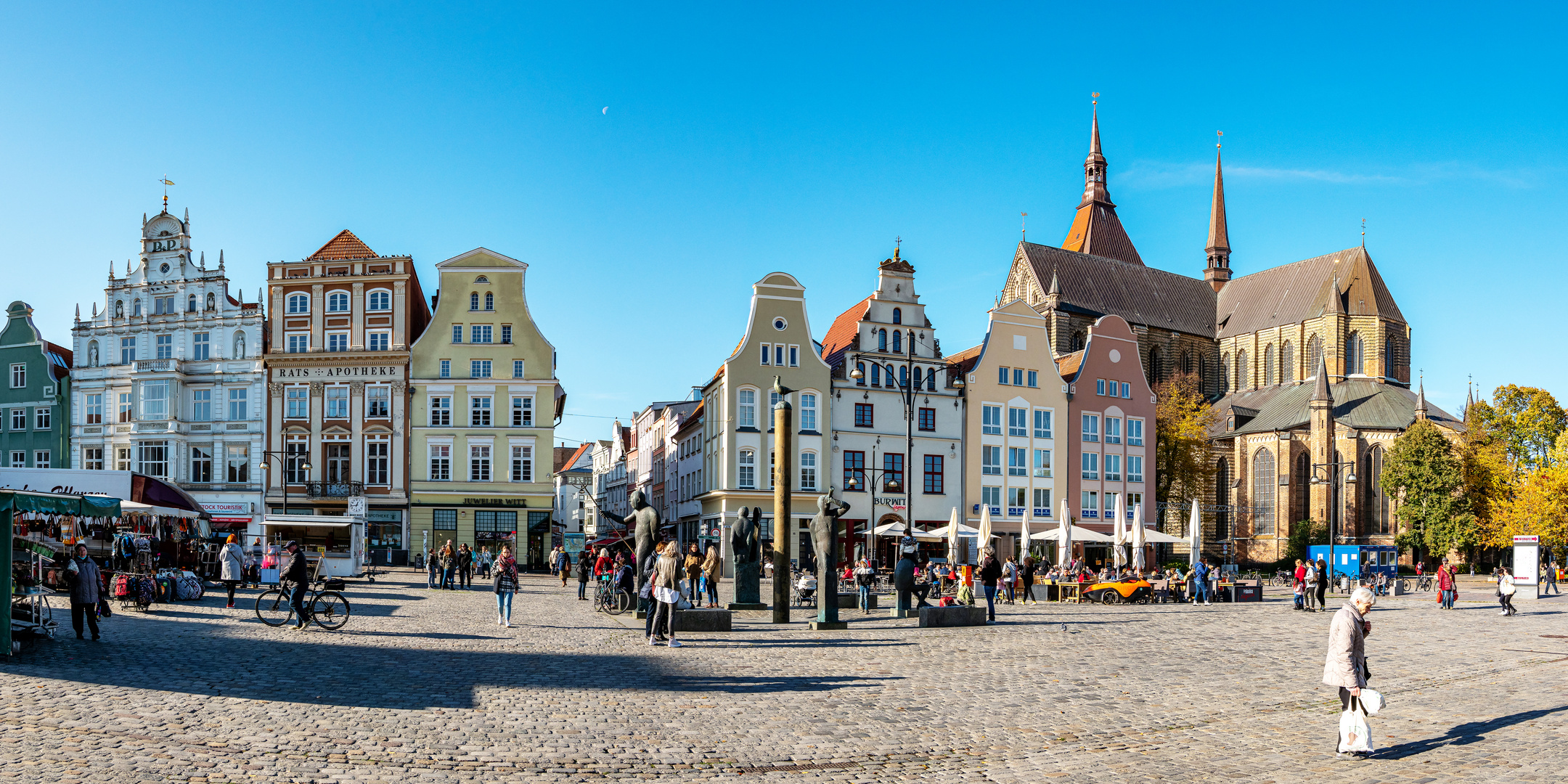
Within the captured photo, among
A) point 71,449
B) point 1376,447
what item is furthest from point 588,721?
point 1376,447

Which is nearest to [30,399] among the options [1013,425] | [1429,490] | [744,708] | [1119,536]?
Answer: [1013,425]

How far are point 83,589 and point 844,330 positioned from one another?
44502 mm

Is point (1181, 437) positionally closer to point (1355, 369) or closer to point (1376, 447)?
point (1376, 447)

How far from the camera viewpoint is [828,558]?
22.8 meters

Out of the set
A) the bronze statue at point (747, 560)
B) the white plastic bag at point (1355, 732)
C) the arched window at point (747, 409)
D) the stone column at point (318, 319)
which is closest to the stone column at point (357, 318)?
the stone column at point (318, 319)

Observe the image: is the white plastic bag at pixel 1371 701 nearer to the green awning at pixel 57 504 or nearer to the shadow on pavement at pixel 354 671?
the shadow on pavement at pixel 354 671

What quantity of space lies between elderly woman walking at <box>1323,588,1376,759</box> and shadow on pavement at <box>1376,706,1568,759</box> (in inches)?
18.3

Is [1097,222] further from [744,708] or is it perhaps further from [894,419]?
[744,708]

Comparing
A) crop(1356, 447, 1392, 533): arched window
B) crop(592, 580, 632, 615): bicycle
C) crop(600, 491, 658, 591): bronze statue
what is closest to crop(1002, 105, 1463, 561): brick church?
crop(1356, 447, 1392, 533): arched window

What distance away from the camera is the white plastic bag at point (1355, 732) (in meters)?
10.3

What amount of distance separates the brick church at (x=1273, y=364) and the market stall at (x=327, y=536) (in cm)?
5272

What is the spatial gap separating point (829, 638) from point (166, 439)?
45700 mm

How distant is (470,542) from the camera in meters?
54.8

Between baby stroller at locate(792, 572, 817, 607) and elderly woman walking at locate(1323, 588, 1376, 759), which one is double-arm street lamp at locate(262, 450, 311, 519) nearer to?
baby stroller at locate(792, 572, 817, 607)
